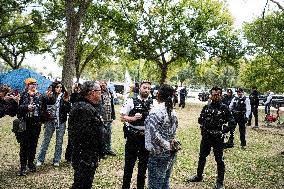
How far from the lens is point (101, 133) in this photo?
15.8 ft

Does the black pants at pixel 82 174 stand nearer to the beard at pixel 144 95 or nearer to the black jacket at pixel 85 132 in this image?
the black jacket at pixel 85 132

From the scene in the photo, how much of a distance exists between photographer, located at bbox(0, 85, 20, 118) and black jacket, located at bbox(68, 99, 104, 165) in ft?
9.21

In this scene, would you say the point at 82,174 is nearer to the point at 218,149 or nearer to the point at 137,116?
the point at 137,116

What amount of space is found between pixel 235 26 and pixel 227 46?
250 inches

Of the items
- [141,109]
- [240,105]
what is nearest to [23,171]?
[141,109]

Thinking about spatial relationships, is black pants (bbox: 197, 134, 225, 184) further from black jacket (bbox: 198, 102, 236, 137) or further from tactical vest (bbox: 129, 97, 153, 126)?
tactical vest (bbox: 129, 97, 153, 126)

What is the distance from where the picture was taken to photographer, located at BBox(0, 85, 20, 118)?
7.03 metres

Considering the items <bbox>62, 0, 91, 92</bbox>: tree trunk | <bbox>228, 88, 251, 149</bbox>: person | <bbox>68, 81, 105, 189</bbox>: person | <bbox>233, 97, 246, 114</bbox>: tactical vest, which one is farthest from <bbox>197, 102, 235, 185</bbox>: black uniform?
<bbox>62, 0, 91, 92</bbox>: tree trunk

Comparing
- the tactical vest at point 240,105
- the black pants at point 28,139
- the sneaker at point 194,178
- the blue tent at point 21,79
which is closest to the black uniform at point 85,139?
the black pants at point 28,139

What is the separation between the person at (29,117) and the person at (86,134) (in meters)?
3.53

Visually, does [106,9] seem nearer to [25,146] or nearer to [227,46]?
→ [227,46]

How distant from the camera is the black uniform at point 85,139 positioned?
4715mm

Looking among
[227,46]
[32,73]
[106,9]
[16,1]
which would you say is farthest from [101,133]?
[227,46]

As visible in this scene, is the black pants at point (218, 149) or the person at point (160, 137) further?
the black pants at point (218, 149)
